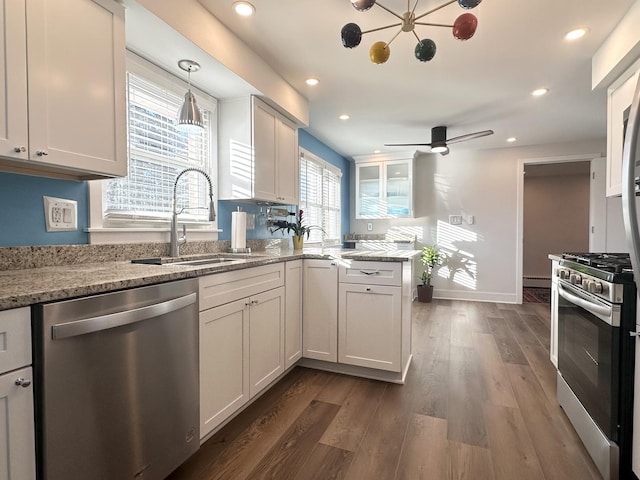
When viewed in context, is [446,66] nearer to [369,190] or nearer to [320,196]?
[320,196]

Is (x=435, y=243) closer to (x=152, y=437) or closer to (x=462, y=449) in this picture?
(x=462, y=449)

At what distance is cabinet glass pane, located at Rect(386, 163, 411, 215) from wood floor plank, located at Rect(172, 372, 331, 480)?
3616 mm

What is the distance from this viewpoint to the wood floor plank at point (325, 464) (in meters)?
1.48

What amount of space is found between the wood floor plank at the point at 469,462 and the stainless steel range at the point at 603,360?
47cm

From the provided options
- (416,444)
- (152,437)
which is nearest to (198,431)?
(152,437)

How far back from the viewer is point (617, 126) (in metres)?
2.23

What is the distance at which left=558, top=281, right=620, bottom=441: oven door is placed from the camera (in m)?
1.41

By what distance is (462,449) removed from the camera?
1665 mm

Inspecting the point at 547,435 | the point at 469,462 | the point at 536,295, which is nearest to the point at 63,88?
the point at 469,462

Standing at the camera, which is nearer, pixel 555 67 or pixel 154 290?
pixel 154 290

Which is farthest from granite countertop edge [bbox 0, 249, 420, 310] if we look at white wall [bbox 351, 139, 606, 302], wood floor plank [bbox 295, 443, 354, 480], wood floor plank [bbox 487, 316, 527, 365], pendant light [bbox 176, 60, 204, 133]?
white wall [bbox 351, 139, 606, 302]

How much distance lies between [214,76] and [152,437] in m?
2.13

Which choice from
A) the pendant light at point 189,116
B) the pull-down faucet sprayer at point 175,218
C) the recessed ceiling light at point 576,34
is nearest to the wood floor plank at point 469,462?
the pull-down faucet sprayer at point 175,218

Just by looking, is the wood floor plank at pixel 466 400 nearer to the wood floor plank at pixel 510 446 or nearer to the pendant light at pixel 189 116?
the wood floor plank at pixel 510 446
